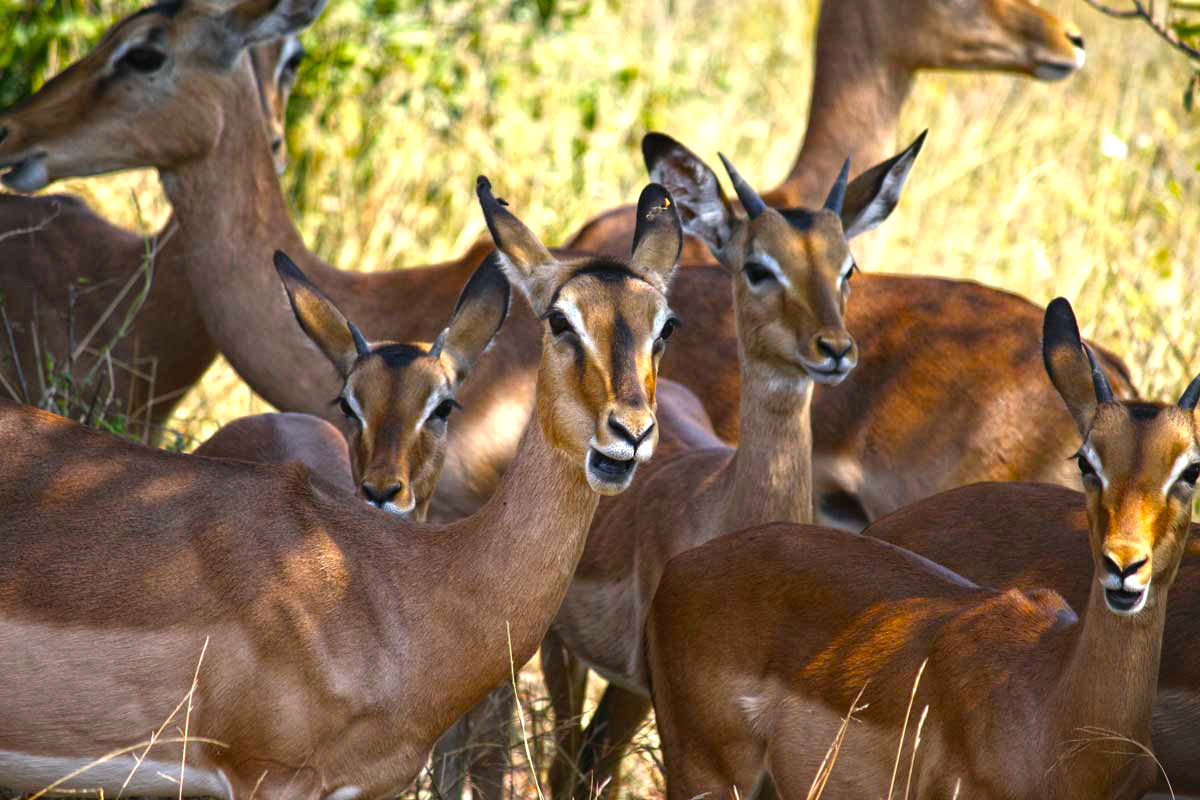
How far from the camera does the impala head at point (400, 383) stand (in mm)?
4750

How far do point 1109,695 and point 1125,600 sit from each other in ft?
0.91

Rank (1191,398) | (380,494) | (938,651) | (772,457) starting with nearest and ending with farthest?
(1191,398)
(938,651)
(380,494)
(772,457)

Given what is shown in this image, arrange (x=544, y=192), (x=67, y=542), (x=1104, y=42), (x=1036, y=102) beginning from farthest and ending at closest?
1. (x=1104, y=42)
2. (x=1036, y=102)
3. (x=544, y=192)
4. (x=67, y=542)

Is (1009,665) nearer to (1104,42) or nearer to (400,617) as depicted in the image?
(400,617)

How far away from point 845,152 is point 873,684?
4094mm

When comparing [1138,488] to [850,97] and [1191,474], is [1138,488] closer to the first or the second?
[1191,474]

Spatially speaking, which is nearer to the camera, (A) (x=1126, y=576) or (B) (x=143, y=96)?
(A) (x=1126, y=576)

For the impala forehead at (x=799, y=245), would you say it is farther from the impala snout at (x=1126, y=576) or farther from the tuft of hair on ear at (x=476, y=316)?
the impala snout at (x=1126, y=576)

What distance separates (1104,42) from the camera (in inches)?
515

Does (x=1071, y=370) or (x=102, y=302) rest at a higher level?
(x=1071, y=370)

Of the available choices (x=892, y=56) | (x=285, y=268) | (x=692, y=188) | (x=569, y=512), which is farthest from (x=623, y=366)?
(x=892, y=56)

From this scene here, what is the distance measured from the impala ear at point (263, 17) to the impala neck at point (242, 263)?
0.65 feet

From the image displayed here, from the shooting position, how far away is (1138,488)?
366 cm

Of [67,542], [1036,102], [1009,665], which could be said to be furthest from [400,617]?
[1036,102]
